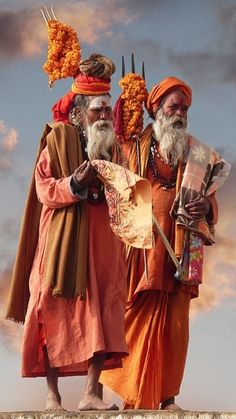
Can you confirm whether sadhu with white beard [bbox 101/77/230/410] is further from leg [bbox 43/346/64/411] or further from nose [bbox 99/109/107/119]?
leg [bbox 43/346/64/411]

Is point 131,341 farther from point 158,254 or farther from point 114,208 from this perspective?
point 114,208

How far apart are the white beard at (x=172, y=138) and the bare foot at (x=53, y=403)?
270 centimetres

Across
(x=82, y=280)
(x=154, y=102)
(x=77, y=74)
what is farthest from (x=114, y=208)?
(x=154, y=102)

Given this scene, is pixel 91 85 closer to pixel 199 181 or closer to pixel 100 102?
pixel 100 102

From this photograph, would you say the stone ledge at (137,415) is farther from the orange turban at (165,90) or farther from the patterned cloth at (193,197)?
the orange turban at (165,90)

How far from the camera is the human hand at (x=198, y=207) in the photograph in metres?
12.2

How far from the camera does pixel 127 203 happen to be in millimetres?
10891

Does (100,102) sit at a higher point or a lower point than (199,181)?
higher

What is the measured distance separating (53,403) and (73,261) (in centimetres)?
107

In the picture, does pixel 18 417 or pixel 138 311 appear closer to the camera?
pixel 18 417

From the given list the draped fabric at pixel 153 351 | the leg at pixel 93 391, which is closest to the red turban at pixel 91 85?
the draped fabric at pixel 153 351

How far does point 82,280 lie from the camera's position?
35.2ft

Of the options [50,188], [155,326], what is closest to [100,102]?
[50,188]

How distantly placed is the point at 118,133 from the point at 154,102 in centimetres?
42
